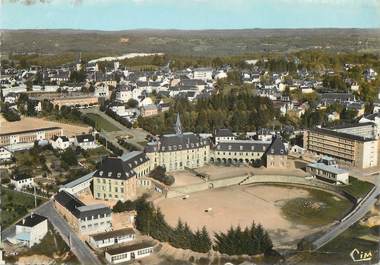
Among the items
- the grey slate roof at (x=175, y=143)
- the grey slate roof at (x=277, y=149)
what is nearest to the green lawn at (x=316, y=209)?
the grey slate roof at (x=277, y=149)

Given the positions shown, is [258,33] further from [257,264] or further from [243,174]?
[257,264]

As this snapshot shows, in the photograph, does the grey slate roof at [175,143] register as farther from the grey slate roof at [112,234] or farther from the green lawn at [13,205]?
the grey slate roof at [112,234]

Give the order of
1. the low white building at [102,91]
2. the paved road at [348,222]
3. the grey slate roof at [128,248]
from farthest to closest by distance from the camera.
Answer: the low white building at [102,91]
the paved road at [348,222]
the grey slate roof at [128,248]

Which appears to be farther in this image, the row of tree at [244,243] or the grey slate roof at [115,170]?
the grey slate roof at [115,170]

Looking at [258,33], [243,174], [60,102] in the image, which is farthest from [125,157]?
[258,33]

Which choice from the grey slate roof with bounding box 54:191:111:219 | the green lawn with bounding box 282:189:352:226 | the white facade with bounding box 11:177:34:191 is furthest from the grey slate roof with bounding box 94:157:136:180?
the green lawn with bounding box 282:189:352:226

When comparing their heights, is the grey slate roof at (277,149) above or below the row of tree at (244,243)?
above
